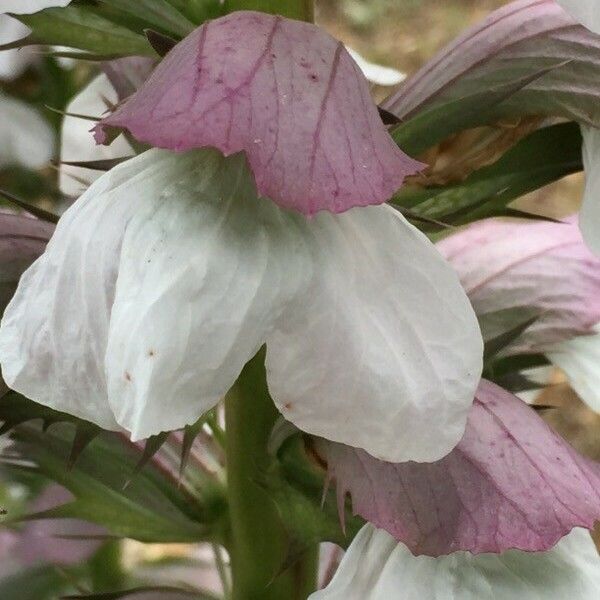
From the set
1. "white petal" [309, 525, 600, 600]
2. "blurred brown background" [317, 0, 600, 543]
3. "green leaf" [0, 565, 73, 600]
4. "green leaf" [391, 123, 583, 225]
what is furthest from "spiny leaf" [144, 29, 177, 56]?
"blurred brown background" [317, 0, 600, 543]

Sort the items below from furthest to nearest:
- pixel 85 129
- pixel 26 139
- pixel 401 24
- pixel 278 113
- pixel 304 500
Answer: pixel 401 24 < pixel 26 139 < pixel 85 129 < pixel 304 500 < pixel 278 113

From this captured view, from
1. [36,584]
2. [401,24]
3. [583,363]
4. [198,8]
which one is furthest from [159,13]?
[401,24]

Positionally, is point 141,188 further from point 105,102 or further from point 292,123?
point 105,102

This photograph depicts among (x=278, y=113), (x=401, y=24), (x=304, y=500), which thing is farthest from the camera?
(x=401, y=24)

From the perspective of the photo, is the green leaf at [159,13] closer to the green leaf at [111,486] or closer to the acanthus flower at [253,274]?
the acanthus flower at [253,274]

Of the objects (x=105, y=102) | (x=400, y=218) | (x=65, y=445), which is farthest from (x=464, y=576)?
(x=105, y=102)

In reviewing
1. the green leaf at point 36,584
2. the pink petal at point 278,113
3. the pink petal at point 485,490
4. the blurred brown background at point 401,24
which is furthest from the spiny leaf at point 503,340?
the blurred brown background at point 401,24

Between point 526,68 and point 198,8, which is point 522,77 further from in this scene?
point 198,8
